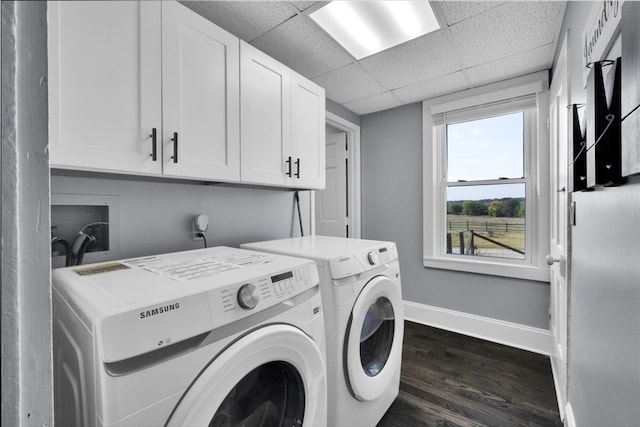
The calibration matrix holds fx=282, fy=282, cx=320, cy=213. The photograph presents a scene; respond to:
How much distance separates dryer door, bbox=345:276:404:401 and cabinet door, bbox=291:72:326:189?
2.51 ft

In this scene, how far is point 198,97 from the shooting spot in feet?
3.79

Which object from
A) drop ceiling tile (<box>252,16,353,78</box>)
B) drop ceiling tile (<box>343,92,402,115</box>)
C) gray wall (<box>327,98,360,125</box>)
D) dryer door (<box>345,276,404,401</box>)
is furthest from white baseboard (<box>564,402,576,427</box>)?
gray wall (<box>327,98,360,125</box>)

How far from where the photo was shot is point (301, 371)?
0.85 m

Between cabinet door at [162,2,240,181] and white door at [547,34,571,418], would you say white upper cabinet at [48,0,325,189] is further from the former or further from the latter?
white door at [547,34,571,418]

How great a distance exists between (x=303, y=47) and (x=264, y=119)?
662mm

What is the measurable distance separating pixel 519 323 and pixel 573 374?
1.16 meters

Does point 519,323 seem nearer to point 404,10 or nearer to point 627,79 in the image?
point 627,79

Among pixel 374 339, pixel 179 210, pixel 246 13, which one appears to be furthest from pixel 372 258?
pixel 246 13

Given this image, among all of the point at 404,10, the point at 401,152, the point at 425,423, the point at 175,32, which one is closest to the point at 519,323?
the point at 425,423

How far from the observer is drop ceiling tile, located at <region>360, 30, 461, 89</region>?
1.74 metres

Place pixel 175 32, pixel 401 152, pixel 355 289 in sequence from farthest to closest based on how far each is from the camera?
pixel 401 152 < pixel 355 289 < pixel 175 32

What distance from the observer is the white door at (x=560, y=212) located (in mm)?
1379

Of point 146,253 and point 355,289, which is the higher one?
point 146,253

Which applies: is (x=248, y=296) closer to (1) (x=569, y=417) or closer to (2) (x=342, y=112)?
(1) (x=569, y=417)
